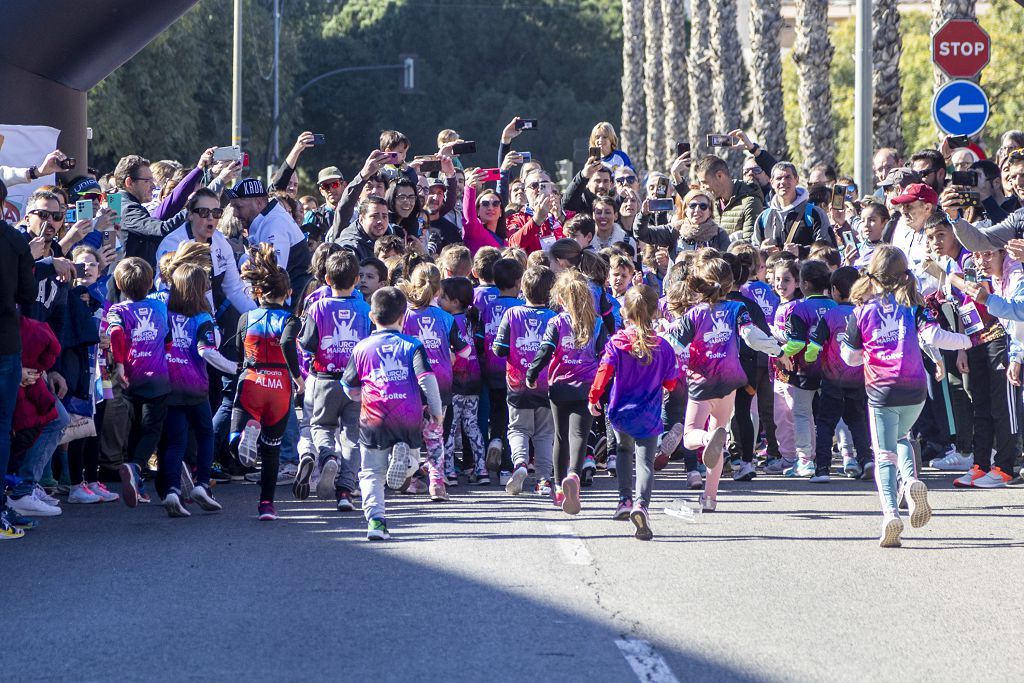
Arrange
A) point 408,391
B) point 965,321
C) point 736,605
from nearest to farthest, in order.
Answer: point 736,605 → point 408,391 → point 965,321

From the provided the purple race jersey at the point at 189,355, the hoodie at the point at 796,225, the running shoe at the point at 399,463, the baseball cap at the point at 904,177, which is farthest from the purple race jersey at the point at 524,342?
the hoodie at the point at 796,225

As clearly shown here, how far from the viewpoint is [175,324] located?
11078 millimetres

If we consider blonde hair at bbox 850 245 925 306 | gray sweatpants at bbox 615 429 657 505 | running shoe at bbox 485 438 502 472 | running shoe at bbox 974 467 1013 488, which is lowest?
running shoe at bbox 974 467 1013 488

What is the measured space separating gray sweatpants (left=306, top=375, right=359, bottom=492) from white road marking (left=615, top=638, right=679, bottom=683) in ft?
14.0

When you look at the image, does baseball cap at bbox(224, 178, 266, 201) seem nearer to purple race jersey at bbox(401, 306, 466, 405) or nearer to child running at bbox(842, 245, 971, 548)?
purple race jersey at bbox(401, 306, 466, 405)

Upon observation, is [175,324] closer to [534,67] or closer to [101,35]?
[101,35]

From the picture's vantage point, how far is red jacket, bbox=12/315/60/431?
10898 mm

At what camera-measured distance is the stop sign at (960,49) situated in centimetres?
1712

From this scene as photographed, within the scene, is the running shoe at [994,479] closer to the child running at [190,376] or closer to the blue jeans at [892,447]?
the blue jeans at [892,447]

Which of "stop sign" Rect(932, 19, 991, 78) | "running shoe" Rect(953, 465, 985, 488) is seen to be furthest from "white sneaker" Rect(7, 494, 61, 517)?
"stop sign" Rect(932, 19, 991, 78)

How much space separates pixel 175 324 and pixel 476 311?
2.53 metres

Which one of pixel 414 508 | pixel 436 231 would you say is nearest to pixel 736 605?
pixel 414 508

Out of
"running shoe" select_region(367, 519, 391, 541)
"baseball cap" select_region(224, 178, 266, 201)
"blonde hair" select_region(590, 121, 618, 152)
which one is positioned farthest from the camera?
"blonde hair" select_region(590, 121, 618, 152)

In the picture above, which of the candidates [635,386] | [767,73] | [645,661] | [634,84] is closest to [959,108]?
[635,386]
